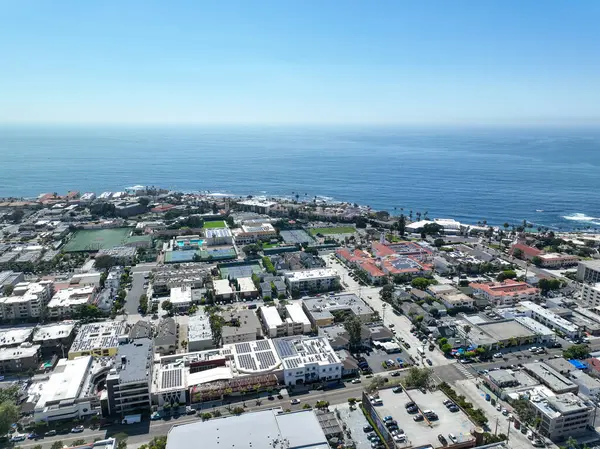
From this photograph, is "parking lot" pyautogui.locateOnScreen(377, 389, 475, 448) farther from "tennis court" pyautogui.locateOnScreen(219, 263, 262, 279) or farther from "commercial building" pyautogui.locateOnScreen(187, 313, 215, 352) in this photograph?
"tennis court" pyautogui.locateOnScreen(219, 263, 262, 279)

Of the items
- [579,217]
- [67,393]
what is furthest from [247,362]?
[579,217]

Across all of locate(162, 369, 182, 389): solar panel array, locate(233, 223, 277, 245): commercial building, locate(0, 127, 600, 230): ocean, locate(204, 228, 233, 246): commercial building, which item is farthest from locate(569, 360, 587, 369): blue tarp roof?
locate(0, 127, 600, 230): ocean

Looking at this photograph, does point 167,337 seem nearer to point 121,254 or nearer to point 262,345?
point 262,345

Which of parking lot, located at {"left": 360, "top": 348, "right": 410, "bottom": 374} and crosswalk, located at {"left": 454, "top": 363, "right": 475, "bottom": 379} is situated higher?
crosswalk, located at {"left": 454, "top": 363, "right": 475, "bottom": 379}

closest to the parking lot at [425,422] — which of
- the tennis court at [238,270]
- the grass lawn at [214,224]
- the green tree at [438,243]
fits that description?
the tennis court at [238,270]

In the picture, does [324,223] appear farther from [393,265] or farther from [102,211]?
[102,211]

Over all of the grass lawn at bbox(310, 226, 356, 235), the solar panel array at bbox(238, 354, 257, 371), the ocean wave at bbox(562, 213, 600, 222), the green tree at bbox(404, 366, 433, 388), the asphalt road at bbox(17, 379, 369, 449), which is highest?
the green tree at bbox(404, 366, 433, 388)

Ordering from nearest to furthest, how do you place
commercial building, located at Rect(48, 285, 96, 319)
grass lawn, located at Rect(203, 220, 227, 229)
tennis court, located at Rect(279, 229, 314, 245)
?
commercial building, located at Rect(48, 285, 96, 319) → tennis court, located at Rect(279, 229, 314, 245) → grass lawn, located at Rect(203, 220, 227, 229)
